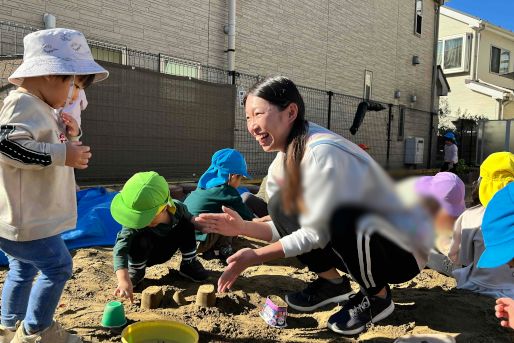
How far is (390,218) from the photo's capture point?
0.45m

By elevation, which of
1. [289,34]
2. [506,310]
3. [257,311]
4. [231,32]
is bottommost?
[257,311]

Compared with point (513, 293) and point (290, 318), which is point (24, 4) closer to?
point (290, 318)

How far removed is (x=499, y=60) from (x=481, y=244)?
23866 mm

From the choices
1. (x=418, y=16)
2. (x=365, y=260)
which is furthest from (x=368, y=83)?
(x=365, y=260)

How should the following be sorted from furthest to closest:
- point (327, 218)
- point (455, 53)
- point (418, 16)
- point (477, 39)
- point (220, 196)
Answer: point (455, 53), point (477, 39), point (418, 16), point (220, 196), point (327, 218)

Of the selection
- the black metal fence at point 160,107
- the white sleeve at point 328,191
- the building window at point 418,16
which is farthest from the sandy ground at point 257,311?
the building window at point 418,16

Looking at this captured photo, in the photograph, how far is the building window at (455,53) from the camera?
69.4 ft

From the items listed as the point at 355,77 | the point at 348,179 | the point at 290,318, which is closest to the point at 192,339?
the point at 290,318

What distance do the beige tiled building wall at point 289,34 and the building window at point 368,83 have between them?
16cm

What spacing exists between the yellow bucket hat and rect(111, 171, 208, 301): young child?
1866 mm

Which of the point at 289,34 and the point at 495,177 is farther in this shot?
the point at 289,34

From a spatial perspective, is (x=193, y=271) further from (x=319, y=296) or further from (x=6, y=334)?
(x=6, y=334)

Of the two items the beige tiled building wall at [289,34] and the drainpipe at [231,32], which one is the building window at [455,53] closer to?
the beige tiled building wall at [289,34]

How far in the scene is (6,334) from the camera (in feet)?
6.48
